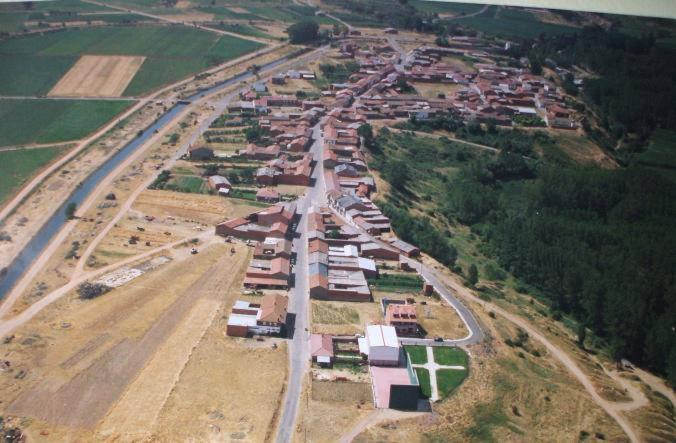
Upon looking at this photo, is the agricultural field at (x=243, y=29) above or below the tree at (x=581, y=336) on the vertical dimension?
above

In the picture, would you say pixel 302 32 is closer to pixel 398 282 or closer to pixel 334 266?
pixel 334 266

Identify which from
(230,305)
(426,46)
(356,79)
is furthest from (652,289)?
(426,46)

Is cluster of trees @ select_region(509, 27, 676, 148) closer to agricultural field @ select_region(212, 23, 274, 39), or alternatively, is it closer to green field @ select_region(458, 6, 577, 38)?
green field @ select_region(458, 6, 577, 38)

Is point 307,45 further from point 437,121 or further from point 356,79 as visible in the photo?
point 437,121

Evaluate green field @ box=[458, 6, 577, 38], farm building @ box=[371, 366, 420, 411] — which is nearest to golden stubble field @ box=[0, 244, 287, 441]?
farm building @ box=[371, 366, 420, 411]

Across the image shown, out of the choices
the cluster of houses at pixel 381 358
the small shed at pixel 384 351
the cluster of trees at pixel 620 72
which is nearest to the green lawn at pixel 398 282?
the cluster of houses at pixel 381 358

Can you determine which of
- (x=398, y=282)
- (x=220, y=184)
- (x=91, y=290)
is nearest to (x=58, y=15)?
(x=220, y=184)

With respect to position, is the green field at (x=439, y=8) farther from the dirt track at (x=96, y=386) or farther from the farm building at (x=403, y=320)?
the dirt track at (x=96, y=386)
